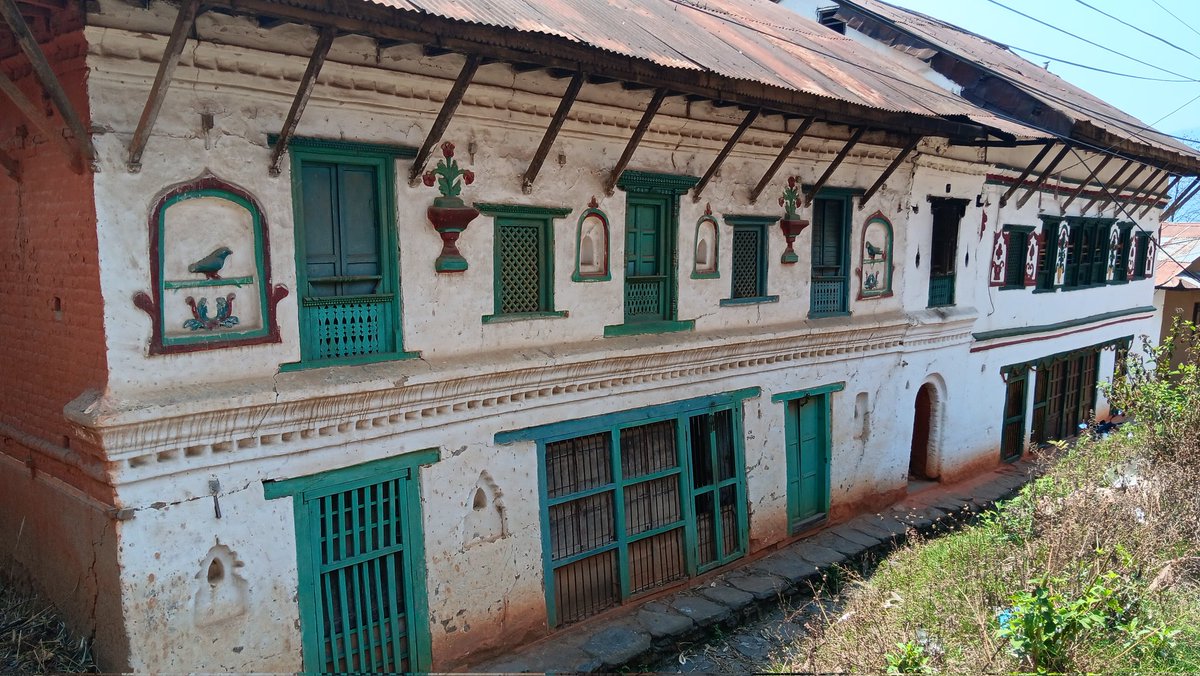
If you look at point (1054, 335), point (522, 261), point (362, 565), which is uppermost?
point (522, 261)

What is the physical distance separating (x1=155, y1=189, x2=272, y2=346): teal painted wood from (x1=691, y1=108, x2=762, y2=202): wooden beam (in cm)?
424

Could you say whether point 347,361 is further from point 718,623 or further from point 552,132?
point 718,623

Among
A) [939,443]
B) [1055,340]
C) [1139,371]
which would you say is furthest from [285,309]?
[1055,340]

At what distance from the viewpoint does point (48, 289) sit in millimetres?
5230

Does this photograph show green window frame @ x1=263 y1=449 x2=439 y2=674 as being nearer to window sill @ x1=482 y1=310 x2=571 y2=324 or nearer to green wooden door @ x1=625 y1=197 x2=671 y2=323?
window sill @ x1=482 y1=310 x2=571 y2=324

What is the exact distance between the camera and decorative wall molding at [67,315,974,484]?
475 centimetres

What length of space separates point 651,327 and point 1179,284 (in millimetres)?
16331

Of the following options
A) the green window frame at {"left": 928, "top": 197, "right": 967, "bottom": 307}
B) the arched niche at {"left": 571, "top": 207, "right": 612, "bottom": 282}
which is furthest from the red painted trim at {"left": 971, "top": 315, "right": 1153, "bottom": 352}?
the arched niche at {"left": 571, "top": 207, "right": 612, "bottom": 282}

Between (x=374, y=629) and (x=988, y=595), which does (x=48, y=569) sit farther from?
(x=988, y=595)

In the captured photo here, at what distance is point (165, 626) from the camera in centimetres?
496

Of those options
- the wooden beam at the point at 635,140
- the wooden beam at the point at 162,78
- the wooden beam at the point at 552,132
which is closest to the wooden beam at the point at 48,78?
the wooden beam at the point at 162,78

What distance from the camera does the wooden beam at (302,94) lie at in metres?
4.55

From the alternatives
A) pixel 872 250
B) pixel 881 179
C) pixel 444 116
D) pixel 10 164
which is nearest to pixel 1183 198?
pixel 872 250

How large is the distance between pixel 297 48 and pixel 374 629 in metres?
4.14
